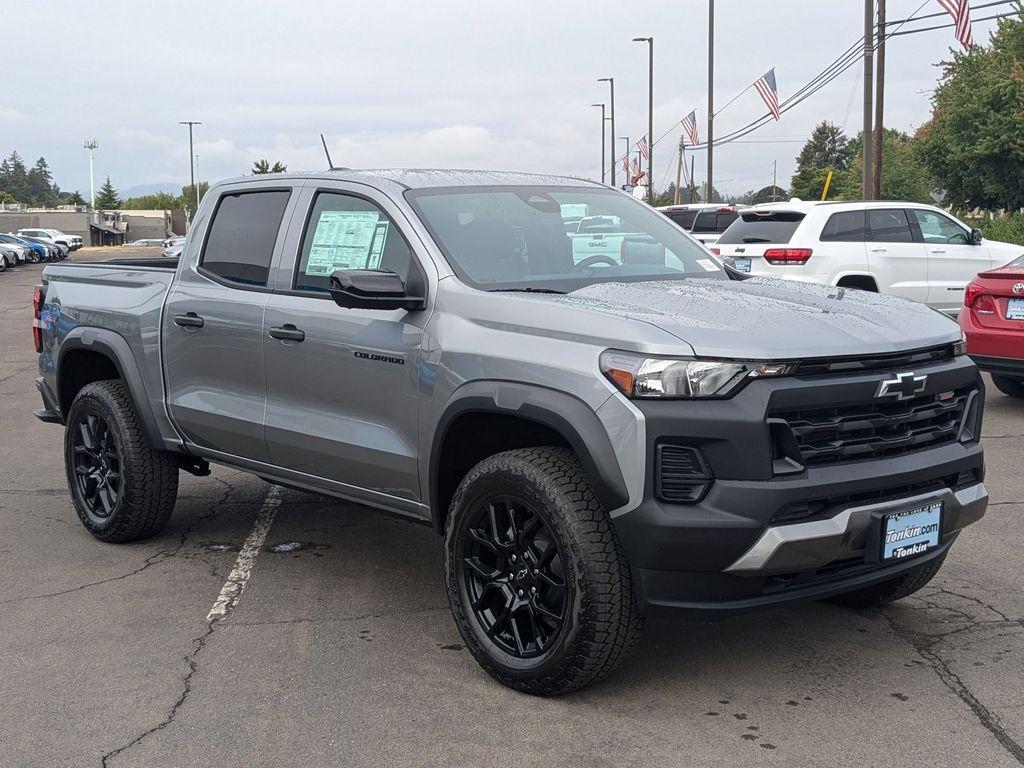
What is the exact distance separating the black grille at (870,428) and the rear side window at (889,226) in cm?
973

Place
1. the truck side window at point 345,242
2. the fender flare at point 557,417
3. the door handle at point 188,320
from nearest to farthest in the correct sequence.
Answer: the fender flare at point 557,417 → the truck side window at point 345,242 → the door handle at point 188,320

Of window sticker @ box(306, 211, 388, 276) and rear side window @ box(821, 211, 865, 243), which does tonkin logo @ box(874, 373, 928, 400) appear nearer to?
window sticker @ box(306, 211, 388, 276)

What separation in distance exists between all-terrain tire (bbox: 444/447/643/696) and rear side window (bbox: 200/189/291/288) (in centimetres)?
190

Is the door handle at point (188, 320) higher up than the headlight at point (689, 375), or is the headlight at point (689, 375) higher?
the door handle at point (188, 320)

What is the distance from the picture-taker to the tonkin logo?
395 centimetres

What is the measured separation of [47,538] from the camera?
6523mm

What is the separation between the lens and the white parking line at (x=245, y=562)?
5.26 meters

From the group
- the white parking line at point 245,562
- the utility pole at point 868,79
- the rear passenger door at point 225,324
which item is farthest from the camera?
the utility pole at point 868,79

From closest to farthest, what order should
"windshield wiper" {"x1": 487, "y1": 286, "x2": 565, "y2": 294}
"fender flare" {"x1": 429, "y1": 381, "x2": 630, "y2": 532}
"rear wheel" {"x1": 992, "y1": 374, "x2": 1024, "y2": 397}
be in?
"fender flare" {"x1": 429, "y1": 381, "x2": 630, "y2": 532}, "windshield wiper" {"x1": 487, "y1": 286, "x2": 565, "y2": 294}, "rear wheel" {"x1": 992, "y1": 374, "x2": 1024, "y2": 397}

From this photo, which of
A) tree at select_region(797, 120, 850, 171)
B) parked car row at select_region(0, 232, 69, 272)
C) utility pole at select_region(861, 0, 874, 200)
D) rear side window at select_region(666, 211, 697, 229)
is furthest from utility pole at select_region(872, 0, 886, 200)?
tree at select_region(797, 120, 850, 171)

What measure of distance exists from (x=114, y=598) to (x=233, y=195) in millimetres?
2052

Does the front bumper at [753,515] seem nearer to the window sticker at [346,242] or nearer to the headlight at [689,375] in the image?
the headlight at [689,375]

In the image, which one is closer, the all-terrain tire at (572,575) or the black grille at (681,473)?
the black grille at (681,473)

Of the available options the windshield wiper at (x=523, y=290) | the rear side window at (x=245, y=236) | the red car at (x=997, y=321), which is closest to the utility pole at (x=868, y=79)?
the red car at (x=997, y=321)
